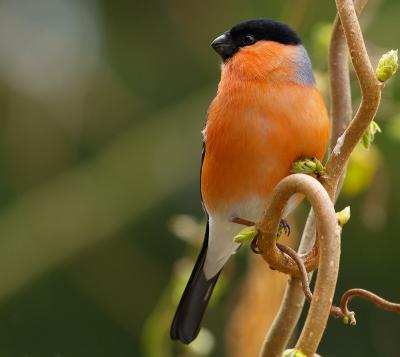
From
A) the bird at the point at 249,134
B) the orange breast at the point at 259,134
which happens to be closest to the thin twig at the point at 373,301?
the bird at the point at 249,134

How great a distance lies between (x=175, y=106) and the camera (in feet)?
11.0

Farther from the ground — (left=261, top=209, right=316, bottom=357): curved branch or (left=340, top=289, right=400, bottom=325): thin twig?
(left=340, top=289, right=400, bottom=325): thin twig

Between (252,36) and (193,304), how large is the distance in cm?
65

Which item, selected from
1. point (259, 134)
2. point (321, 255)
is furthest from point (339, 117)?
point (321, 255)

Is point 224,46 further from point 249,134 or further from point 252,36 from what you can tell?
point 249,134

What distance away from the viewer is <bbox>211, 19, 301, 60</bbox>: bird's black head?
2.12 m

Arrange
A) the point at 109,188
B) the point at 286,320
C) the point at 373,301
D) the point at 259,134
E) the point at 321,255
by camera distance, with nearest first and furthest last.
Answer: the point at 321,255 < the point at 373,301 < the point at 286,320 < the point at 259,134 < the point at 109,188

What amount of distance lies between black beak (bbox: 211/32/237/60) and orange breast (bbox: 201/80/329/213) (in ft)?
0.60

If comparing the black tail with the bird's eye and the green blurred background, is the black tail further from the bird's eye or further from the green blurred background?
the green blurred background

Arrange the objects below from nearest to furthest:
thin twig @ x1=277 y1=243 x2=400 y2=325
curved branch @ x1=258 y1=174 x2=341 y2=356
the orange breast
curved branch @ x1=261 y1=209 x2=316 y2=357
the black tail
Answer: curved branch @ x1=258 y1=174 x2=341 y2=356
thin twig @ x1=277 y1=243 x2=400 y2=325
curved branch @ x1=261 y1=209 x2=316 y2=357
the orange breast
the black tail

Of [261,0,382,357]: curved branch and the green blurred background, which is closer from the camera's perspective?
[261,0,382,357]: curved branch

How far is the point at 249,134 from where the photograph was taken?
1815 mm

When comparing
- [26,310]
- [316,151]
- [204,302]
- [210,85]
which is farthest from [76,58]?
[316,151]

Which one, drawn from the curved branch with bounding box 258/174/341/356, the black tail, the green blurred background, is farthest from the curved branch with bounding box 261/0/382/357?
the green blurred background
